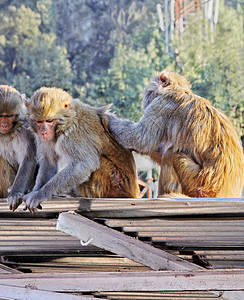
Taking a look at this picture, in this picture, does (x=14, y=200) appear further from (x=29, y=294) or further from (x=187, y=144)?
(x=187, y=144)

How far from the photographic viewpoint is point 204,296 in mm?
3998

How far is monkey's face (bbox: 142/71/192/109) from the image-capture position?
5172 mm

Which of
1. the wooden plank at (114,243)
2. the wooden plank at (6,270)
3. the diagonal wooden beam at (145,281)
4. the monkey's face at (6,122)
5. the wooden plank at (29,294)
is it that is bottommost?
the wooden plank at (6,270)

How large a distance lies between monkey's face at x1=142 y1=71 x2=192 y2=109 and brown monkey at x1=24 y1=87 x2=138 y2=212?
0.50 metres

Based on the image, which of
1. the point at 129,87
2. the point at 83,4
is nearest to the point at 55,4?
the point at 83,4

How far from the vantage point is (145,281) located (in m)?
3.57

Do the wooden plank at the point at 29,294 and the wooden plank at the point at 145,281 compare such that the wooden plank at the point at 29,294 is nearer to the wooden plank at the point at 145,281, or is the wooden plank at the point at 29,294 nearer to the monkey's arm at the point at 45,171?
the wooden plank at the point at 145,281

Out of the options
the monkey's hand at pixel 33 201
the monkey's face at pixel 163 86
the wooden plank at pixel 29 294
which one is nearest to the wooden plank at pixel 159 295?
the wooden plank at pixel 29 294

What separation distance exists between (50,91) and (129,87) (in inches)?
652

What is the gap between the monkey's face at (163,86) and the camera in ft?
17.0

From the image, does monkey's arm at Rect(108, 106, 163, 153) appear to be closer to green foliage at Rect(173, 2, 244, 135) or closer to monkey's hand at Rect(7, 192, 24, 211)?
monkey's hand at Rect(7, 192, 24, 211)

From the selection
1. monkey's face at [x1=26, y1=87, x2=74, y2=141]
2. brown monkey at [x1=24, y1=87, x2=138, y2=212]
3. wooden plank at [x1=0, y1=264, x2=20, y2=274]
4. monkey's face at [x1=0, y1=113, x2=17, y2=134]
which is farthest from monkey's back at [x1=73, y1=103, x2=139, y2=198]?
wooden plank at [x1=0, y1=264, x2=20, y2=274]

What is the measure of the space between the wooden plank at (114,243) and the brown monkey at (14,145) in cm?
116

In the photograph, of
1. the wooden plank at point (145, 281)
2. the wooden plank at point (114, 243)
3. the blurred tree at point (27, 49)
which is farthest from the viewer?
the blurred tree at point (27, 49)
